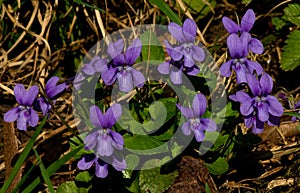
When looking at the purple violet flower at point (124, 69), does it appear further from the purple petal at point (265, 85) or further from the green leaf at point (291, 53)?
the green leaf at point (291, 53)

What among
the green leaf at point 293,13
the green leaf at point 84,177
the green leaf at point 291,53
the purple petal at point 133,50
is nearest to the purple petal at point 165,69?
the purple petal at point 133,50

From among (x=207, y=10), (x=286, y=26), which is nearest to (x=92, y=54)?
(x=207, y=10)

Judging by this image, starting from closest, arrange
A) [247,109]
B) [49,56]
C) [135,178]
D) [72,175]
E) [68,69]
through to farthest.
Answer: [247,109] < [135,178] < [72,175] < [49,56] < [68,69]

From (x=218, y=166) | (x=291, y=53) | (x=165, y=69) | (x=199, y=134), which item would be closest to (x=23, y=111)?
(x=165, y=69)

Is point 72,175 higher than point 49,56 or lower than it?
lower

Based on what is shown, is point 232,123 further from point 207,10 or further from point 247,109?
point 207,10
